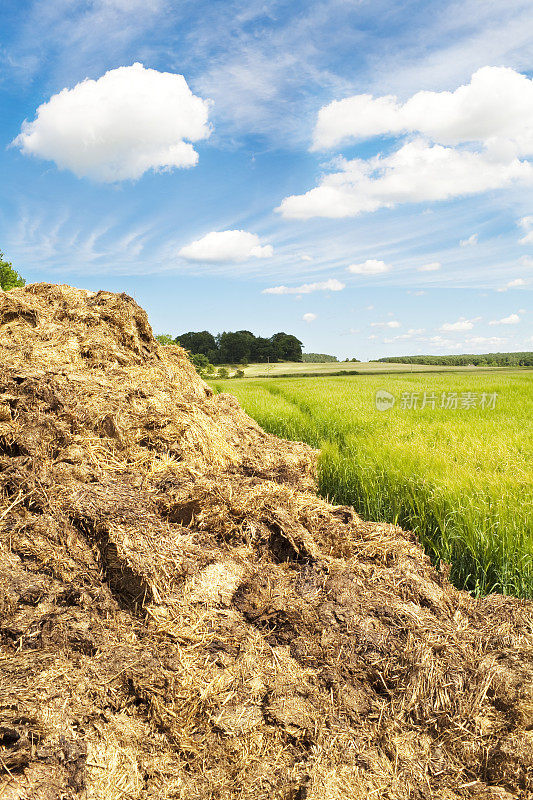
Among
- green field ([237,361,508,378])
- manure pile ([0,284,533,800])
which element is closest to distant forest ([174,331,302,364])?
green field ([237,361,508,378])

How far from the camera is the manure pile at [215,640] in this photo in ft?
7.73

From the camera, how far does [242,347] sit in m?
80.6

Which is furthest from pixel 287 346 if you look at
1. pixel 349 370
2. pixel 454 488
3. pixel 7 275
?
pixel 454 488

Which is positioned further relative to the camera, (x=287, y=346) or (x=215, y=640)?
(x=287, y=346)

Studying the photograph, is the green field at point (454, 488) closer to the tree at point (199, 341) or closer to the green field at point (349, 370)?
the green field at point (349, 370)

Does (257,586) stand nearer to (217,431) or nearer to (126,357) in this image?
(217,431)

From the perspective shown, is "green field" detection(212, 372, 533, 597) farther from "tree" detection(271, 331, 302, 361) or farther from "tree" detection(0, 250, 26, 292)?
"tree" detection(271, 331, 302, 361)

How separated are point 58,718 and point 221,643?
0.93 m

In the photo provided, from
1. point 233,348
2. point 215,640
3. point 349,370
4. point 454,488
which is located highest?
point 233,348

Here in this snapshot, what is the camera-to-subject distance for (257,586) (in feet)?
10.6

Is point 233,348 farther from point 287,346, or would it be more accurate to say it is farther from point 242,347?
point 287,346

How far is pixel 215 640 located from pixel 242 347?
7842cm

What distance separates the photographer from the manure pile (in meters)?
2.36

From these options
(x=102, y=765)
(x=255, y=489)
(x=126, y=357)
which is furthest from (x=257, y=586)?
(x=126, y=357)
